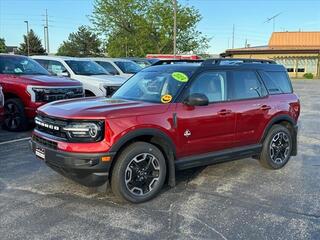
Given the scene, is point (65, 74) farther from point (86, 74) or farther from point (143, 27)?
point (143, 27)

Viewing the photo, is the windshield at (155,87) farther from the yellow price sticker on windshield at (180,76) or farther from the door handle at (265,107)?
the door handle at (265,107)

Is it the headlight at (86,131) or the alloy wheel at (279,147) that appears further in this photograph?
the alloy wheel at (279,147)

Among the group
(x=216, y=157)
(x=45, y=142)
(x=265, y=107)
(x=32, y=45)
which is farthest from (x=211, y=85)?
(x=32, y=45)

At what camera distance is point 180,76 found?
213 inches

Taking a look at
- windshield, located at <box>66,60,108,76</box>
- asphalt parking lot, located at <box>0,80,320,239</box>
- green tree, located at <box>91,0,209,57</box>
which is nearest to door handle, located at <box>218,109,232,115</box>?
asphalt parking lot, located at <box>0,80,320,239</box>

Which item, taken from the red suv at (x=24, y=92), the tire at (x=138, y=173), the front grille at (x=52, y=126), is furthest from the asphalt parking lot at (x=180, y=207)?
the red suv at (x=24, y=92)

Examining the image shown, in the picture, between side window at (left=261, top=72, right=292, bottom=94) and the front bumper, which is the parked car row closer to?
side window at (left=261, top=72, right=292, bottom=94)

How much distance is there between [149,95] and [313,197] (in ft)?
8.33

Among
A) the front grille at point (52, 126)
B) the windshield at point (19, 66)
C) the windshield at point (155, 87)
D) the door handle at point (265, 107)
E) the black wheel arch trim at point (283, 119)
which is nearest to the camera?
the front grille at point (52, 126)

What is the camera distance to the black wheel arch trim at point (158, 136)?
14.9 feet

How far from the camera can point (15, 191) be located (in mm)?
5090

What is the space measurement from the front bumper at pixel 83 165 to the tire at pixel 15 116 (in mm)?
4597

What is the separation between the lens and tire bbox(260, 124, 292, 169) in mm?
6301

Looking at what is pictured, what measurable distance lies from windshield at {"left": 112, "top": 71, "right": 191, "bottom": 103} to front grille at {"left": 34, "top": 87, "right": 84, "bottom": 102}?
138 inches
